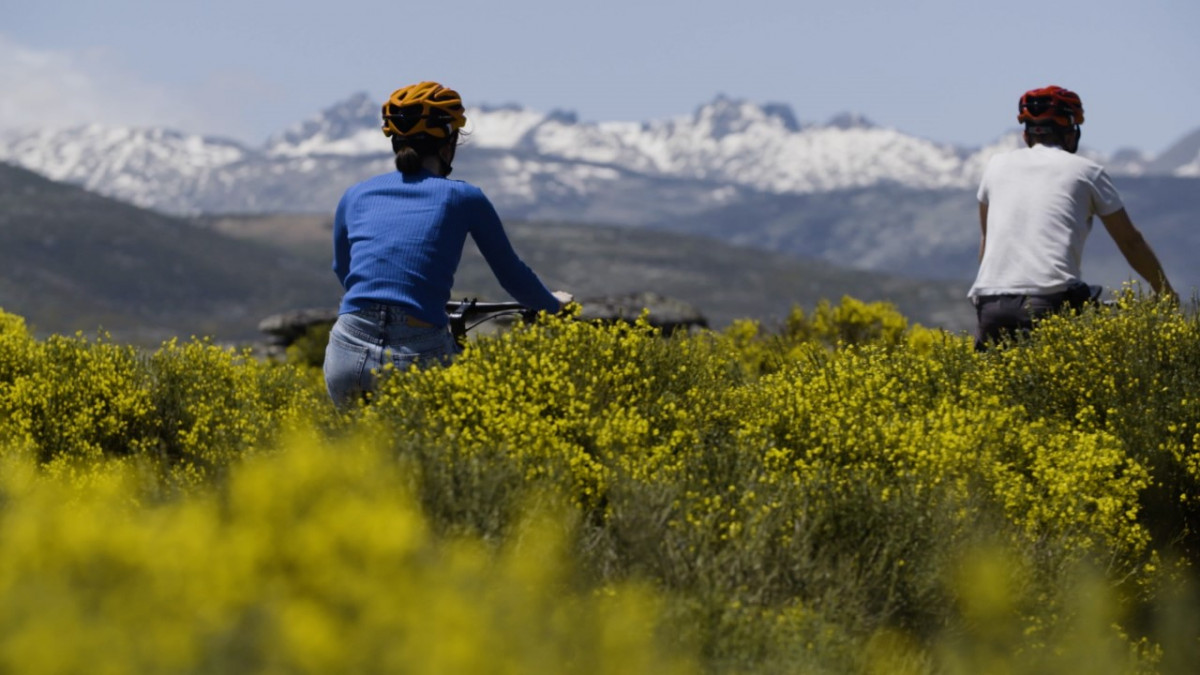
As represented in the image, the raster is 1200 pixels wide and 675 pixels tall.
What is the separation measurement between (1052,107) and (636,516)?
14.5 feet

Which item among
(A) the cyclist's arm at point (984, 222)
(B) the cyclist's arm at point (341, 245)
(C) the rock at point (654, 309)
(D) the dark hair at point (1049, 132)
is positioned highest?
(D) the dark hair at point (1049, 132)

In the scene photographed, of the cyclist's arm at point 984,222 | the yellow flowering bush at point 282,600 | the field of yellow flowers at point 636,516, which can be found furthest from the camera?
the cyclist's arm at point 984,222

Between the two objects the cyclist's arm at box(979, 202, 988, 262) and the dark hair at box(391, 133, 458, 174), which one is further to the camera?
the cyclist's arm at box(979, 202, 988, 262)

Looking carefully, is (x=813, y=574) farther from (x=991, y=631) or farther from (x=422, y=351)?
(x=422, y=351)

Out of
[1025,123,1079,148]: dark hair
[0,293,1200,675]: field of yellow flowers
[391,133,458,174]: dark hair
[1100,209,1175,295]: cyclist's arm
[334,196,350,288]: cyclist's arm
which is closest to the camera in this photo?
[0,293,1200,675]: field of yellow flowers

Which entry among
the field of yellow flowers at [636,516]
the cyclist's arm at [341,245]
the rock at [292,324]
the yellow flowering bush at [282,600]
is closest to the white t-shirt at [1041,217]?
the field of yellow flowers at [636,516]

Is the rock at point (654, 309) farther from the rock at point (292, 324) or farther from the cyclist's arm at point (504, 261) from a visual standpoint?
the cyclist's arm at point (504, 261)

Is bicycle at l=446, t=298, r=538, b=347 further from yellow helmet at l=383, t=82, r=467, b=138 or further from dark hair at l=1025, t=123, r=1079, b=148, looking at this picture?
dark hair at l=1025, t=123, r=1079, b=148

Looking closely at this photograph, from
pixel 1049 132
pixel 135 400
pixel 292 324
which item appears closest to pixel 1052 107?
pixel 1049 132

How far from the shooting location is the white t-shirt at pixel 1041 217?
7148mm

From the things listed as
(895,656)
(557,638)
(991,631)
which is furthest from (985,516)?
(557,638)

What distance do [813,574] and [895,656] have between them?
0.47 m

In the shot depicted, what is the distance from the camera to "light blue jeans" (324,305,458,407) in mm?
5840

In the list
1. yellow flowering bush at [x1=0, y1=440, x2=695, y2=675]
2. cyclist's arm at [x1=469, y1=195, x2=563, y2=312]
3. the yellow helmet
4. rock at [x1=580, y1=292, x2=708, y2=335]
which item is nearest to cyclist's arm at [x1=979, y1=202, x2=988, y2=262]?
cyclist's arm at [x1=469, y1=195, x2=563, y2=312]
